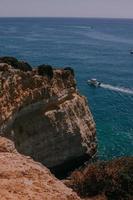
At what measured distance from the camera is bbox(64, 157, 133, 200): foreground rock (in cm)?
3206

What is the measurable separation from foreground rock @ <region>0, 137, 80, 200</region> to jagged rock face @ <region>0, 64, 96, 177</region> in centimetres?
2442

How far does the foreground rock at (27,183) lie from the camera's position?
15886 mm

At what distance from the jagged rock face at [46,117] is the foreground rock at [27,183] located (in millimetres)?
24421

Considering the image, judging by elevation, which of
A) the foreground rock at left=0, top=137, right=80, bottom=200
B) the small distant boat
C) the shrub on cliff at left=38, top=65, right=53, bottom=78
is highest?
the foreground rock at left=0, top=137, right=80, bottom=200

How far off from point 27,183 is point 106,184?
17353 millimetres

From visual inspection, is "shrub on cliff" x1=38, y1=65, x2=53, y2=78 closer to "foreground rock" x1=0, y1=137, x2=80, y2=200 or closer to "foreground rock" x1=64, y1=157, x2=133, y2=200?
"foreground rock" x1=64, y1=157, x2=133, y2=200

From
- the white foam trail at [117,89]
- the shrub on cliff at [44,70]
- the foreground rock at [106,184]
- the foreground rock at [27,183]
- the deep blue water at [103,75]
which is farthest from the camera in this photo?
the white foam trail at [117,89]

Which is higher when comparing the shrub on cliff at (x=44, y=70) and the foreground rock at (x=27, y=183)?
the foreground rock at (x=27, y=183)

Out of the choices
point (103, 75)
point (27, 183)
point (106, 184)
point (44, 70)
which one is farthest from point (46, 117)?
point (103, 75)

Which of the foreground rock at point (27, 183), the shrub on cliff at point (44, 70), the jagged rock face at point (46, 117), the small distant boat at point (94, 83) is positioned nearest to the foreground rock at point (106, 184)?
the jagged rock face at point (46, 117)

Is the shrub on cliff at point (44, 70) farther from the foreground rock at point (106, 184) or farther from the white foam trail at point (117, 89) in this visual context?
the white foam trail at point (117, 89)

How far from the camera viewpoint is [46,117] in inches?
1956

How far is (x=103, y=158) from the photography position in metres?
58.3

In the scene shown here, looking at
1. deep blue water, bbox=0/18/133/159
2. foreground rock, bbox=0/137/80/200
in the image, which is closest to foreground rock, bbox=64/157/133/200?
foreground rock, bbox=0/137/80/200
